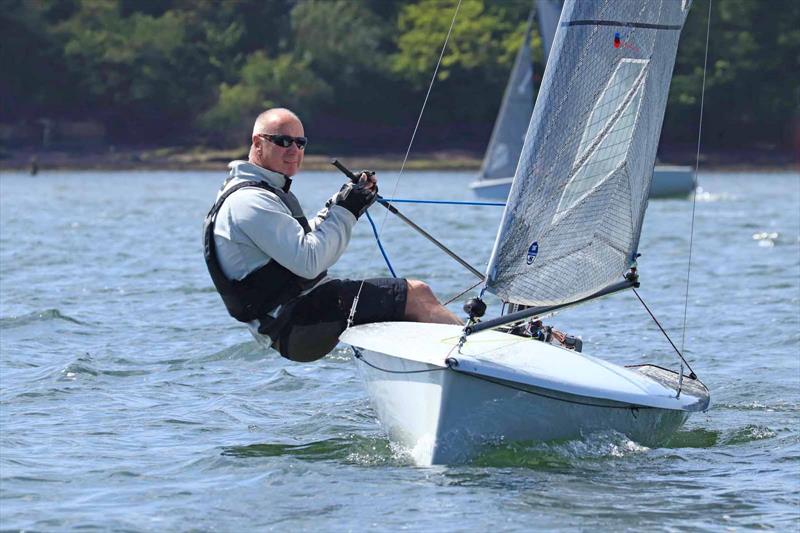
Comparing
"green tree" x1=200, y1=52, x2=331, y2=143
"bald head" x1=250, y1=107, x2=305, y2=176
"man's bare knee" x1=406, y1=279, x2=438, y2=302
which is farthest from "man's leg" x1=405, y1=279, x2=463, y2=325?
"green tree" x1=200, y1=52, x2=331, y2=143

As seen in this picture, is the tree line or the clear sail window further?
the tree line

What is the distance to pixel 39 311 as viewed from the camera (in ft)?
45.4

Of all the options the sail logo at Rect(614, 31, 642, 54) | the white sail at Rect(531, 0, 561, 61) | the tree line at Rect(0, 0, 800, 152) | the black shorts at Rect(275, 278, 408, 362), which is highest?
the tree line at Rect(0, 0, 800, 152)

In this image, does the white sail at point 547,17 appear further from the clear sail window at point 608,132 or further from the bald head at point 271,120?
the bald head at point 271,120

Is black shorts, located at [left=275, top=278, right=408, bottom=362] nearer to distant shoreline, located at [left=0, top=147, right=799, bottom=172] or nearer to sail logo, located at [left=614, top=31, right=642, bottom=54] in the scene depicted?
sail logo, located at [left=614, top=31, right=642, bottom=54]

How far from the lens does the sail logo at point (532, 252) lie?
7.58 meters

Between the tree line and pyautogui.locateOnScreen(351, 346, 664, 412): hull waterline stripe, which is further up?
the tree line

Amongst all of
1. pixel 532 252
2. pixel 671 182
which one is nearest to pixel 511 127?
pixel 671 182

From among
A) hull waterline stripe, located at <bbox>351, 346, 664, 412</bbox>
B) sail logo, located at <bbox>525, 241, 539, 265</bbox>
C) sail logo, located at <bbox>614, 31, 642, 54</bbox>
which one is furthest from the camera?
sail logo, located at <bbox>614, 31, 642, 54</bbox>

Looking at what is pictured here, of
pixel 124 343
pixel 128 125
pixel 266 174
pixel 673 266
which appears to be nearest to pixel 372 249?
pixel 673 266

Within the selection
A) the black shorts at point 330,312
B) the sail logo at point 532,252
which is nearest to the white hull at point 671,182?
the black shorts at point 330,312

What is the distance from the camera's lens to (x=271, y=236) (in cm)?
727

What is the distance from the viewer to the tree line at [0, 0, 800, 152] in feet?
234

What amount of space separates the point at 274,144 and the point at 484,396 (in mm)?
1612
